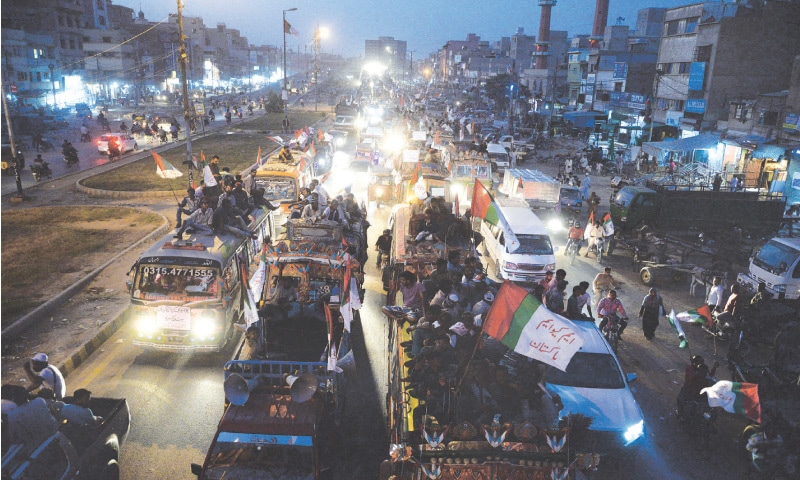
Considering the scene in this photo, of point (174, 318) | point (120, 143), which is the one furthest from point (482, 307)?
point (120, 143)

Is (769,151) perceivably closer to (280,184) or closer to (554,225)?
(554,225)

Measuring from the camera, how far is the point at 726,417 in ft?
30.3

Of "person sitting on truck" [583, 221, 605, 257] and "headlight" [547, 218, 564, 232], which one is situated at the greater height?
"person sitting on truck" [583, 221, 605, 257]

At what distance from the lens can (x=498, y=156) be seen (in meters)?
34.0

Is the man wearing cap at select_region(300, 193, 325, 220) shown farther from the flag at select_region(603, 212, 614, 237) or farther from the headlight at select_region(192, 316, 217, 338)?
the flag at select_region(603, 212, 614, 237)

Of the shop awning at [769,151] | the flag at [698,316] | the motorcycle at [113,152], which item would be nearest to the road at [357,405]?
the flag at [698,316]

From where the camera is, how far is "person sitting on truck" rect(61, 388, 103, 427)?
6531 mm

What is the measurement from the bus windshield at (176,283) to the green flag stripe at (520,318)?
624cm

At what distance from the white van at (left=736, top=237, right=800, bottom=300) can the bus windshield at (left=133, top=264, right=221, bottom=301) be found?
527 inches

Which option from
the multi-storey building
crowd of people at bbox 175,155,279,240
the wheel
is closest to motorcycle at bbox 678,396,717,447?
the wheel

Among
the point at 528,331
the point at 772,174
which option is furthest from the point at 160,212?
the point at 772,174

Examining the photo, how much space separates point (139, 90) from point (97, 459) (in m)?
93.4

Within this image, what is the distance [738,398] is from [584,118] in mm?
51141

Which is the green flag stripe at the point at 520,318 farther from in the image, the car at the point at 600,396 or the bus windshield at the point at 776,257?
the bus windshield at the point at 776,257
